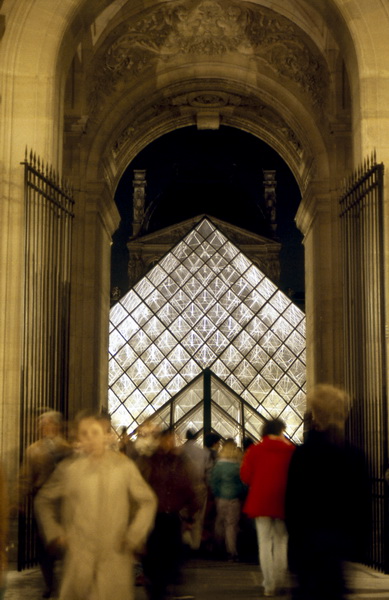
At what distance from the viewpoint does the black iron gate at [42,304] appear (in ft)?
27.1

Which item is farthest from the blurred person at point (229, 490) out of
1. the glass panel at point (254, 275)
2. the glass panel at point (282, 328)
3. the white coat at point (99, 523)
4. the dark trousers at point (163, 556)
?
the glass panel at point (254, 275)

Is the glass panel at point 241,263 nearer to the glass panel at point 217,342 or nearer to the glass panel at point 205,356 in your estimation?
the glass panel at point 217,342

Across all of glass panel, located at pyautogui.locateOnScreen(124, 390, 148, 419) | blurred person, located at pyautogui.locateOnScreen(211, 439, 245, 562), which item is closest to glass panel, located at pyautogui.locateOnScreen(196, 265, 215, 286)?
glass panel, located at pyautogui.locateOnScreen(124, 390, 148, 419)

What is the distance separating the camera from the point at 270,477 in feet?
A: 21.9

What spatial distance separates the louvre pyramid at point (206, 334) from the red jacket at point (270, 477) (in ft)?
56.3

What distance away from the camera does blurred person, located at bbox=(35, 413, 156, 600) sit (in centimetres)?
429

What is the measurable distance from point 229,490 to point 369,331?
221cm

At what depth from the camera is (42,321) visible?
8641mm

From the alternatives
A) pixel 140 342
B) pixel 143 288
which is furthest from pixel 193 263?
pixel 140 342

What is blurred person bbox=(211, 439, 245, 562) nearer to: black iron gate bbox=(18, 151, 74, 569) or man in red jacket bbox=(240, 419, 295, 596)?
black iron gate bbox=(18, 151, 74, 569)

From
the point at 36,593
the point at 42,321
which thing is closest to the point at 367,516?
the point at 36,593

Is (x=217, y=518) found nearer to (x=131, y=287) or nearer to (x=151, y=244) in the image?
(x=131, y=287)

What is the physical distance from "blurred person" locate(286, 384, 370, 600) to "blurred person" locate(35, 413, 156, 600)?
0.89 meters

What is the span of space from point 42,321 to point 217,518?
2645mm
